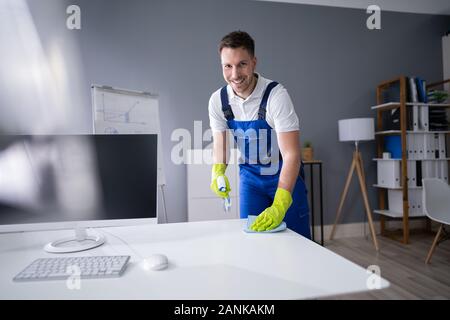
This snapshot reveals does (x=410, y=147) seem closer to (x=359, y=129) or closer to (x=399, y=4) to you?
(x=359, y=129)

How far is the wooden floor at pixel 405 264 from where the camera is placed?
2.26 metres

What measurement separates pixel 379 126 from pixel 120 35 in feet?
10.6

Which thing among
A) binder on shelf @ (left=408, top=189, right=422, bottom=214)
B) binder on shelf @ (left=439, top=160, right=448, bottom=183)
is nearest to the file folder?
binder on shelf @ (left=408, top=189, right=422, bottom=214)

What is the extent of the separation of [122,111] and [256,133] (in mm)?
1056

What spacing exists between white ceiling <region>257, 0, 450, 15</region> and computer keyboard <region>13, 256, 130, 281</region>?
3741 mm

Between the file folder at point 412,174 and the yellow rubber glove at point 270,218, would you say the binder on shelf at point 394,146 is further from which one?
the yellow rubber glove at point 270,218

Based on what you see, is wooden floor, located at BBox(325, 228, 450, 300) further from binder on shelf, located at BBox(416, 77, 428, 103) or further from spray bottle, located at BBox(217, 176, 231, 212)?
binder on shelf, located at BBox(416, 77, 428, 103)

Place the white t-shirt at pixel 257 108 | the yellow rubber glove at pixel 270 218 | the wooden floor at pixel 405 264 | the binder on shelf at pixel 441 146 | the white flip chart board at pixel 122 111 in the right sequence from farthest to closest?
the binder on shelf at pixel 441 146, the wooden floor at pixel 405 264, the white flip chart board at pixel 122 111, the white t-shirt at pixel 257 108, the yellow rubber glove at pixel 270 218

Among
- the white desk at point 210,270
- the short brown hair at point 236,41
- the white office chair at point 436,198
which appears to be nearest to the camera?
the white desk at point 210,270

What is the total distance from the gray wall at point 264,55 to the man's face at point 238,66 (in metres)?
1.98

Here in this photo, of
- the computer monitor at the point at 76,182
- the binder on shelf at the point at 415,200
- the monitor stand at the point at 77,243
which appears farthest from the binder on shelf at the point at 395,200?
the monitor stand at the point at 77,243

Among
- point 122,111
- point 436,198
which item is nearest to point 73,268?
point 122,111

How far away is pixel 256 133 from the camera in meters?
1.86

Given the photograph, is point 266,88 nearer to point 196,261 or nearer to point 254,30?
point 196,261
